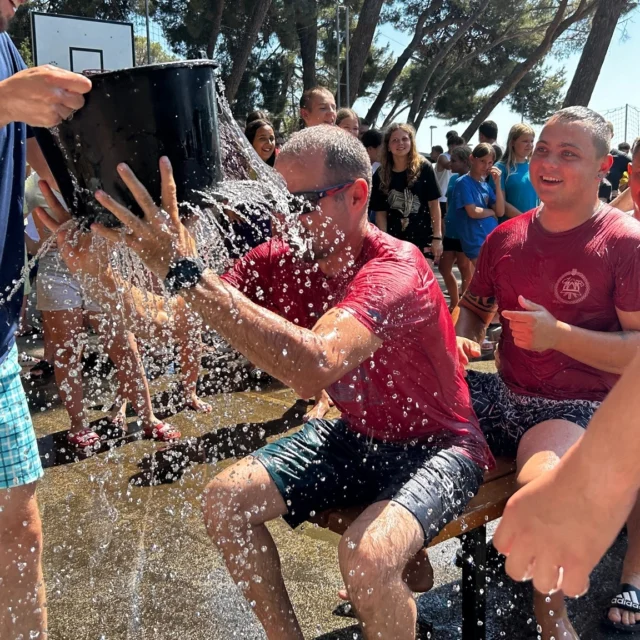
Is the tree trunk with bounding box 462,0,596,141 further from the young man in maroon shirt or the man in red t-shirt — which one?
the young man in maroon shirt

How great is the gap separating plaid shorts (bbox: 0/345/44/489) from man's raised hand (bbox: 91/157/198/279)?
1.98 ft

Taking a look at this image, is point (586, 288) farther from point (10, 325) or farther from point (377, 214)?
point (377, 214)

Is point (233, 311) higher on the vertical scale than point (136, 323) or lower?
higher

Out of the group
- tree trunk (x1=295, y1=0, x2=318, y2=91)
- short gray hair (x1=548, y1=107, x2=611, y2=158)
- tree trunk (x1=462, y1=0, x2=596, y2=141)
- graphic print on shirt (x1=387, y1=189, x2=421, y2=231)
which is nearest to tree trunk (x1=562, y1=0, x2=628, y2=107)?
tree trunk (x1=462, y1=0, x2=596, y2=141)

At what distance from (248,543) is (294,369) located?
605 millimetres

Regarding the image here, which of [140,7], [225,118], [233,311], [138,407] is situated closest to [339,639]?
[233,311]

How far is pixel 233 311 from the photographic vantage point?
2.02 metres

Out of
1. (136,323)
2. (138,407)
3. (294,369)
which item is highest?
(294,369)

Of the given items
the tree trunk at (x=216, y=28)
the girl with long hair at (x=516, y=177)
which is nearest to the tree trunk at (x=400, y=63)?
the tree trunk at (x=216, y=28)

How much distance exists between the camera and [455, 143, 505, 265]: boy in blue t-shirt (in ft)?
24.1

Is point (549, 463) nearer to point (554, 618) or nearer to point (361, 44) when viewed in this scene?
point (554, 618)

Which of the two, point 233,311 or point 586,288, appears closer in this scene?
point 233,311

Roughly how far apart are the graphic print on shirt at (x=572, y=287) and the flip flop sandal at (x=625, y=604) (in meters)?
1.11

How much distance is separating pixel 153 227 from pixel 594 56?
42.1 ft
